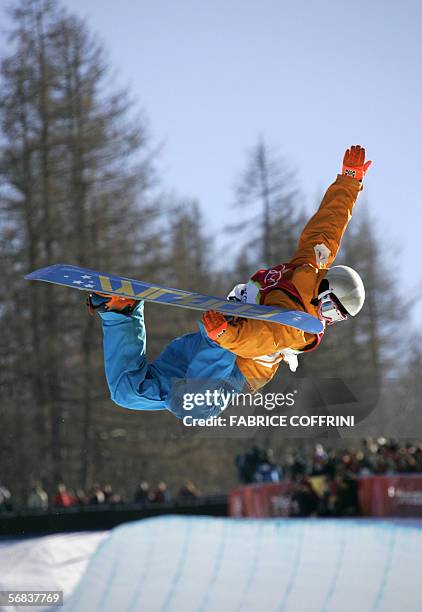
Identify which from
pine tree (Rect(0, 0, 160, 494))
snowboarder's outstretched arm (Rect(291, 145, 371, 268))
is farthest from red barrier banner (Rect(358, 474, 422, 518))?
pine tree (Rect(0, 0, 160, 494))

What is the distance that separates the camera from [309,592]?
8.88m

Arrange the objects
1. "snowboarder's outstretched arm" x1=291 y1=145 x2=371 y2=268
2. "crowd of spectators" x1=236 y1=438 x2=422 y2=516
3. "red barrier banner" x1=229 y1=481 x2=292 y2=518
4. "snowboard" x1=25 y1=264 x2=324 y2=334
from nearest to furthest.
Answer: "snowboard" x1=25 y1=264 x2=324 y2=334, "snowboarder's outstretched arm" x1=291 y1=145 x2=371 y2=268, "crowd of spectators" x1=236 y1=438 x2=422 y2=516, "red barrier banner" x1=229 y1=481 x2=292 y2=518

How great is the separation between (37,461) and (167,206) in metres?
6.70

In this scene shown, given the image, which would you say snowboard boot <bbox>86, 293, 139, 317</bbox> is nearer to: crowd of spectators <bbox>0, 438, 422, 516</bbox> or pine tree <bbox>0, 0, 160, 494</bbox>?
crowd of spectators <bbox>0, 438, 422, 516</bbox>

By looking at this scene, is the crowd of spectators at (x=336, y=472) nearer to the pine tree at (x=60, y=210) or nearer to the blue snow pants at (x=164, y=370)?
the blue snow pants at (x=164, y=370)

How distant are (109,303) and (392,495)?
6.11m

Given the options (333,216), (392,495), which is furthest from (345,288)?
(392,495)

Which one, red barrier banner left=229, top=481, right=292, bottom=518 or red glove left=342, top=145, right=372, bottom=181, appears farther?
red barrier banner left=229, top=481, right=292, bottom=518

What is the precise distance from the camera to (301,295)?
192 inches

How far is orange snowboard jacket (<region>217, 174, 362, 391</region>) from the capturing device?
15.2 ft

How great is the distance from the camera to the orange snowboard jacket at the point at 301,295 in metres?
4.63

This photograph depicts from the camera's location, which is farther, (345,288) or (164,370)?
(164,370)

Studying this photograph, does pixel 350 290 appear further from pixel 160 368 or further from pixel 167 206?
pixel 167 206

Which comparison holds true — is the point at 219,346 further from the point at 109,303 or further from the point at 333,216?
the point at 333,216
